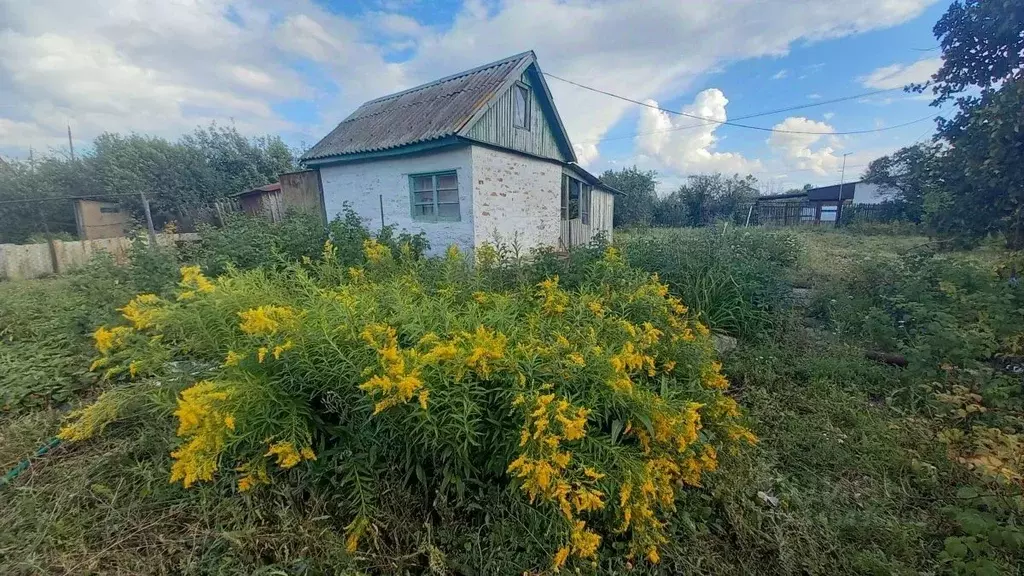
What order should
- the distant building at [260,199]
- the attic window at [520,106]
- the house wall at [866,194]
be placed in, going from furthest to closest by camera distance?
1. the house wall at [866,194]
2. the distant building at [260,199]
3. the attic window at [520,106]

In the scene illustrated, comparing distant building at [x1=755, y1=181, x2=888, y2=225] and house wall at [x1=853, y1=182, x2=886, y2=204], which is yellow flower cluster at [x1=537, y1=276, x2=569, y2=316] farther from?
house wall at [x1=853, y1=182, x2=886, y2=204]

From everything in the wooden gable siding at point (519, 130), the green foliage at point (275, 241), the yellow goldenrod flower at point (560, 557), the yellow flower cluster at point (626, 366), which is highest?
the wooden gable siding at point (519, 130)

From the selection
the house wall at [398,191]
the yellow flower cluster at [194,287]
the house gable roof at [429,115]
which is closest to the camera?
the yellow flower cluster at [194,287]

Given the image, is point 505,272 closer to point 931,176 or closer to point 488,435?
point 488,435

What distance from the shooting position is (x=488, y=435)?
1.83 meters

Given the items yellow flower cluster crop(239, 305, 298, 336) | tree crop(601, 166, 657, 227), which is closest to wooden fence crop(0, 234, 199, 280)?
yellow flower cluster crop(239, 305, 298, 336)

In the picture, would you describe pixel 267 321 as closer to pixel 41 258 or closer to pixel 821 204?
pixel 41 258

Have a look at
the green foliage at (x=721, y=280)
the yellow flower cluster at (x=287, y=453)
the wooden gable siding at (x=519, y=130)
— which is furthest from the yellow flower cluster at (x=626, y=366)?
the wooden gable siding at (x=519, y=130)

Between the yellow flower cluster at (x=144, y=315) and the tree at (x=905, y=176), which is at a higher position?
the tree at (x=905, y=176)

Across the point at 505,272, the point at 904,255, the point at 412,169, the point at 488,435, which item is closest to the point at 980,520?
the point at 488,435

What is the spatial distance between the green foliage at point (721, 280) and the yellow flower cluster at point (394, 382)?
3216 mm

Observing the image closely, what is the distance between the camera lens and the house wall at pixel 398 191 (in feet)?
22.9

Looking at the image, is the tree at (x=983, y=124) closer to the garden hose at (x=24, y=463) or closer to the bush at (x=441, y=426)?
the bush at (x=441, y=426)

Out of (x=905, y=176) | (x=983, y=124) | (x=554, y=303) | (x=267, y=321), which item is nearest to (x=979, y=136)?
(x=983, y=124)
